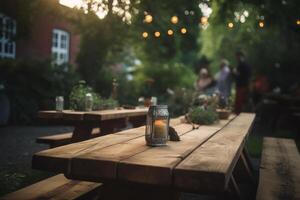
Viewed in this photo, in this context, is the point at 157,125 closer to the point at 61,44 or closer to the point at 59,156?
the point at 59,156

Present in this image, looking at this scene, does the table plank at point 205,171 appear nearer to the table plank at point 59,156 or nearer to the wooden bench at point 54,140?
the table plank at point 59,156

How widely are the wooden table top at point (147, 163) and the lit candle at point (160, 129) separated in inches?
3.9

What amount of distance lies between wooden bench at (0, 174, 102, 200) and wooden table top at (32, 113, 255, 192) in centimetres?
38

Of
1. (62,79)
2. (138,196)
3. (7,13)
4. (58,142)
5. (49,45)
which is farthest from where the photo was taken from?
(49,45)

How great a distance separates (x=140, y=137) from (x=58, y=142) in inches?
83.8

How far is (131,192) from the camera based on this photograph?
2584 millimetres

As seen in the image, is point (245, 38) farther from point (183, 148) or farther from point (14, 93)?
point (183, 148)

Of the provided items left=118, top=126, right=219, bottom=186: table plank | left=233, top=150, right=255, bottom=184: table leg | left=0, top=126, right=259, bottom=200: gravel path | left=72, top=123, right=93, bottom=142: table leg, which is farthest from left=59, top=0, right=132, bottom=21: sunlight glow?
left=118, top=126, right=219, bottom=186: table plank

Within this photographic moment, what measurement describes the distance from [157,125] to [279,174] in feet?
4.79

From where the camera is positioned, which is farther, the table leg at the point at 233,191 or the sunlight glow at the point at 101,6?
the sunlight glow at the point at 101,6

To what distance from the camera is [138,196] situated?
2.58m

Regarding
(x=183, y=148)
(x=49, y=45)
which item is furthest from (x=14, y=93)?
(x=183, y=148)

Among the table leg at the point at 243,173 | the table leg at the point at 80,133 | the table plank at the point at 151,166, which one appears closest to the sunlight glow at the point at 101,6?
the table leg at the point at 80,133

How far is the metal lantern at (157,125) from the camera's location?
282cm
